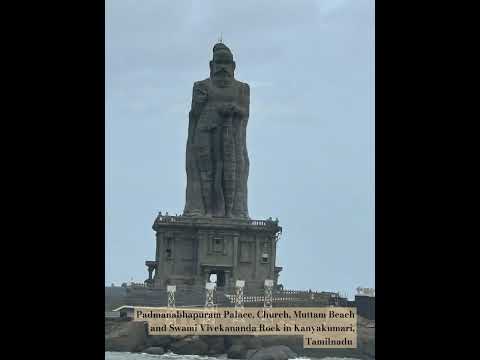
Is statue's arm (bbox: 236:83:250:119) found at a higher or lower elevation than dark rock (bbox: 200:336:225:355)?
higher

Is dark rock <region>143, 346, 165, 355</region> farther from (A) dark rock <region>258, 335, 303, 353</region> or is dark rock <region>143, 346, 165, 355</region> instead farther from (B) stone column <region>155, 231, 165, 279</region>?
(B) stone column <region>155, 231, 165, 279</region>

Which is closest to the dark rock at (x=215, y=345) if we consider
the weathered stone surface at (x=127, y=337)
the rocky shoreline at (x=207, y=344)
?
the rocky shoreline at (x=207, y=344)

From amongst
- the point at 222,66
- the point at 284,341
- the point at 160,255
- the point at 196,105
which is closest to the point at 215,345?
the point at 284,341

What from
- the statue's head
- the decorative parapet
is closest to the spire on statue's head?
the statue's head

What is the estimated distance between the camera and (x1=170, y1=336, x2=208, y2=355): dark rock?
55312 millimetres

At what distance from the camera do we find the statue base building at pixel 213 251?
197ft

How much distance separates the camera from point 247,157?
2488 inches

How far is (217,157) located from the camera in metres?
61.3

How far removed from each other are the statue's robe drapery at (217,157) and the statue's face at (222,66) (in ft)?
2.18

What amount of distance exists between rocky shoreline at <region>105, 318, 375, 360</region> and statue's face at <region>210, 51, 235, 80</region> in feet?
45.5
